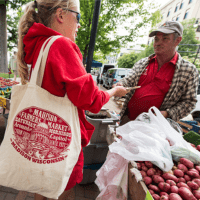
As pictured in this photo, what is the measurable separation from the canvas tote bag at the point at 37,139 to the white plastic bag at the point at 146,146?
2.08 feet

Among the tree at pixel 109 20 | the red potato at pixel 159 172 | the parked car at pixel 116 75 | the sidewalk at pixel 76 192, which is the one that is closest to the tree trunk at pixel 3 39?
the tree at pixel 109 20

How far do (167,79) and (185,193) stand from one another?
1401mm

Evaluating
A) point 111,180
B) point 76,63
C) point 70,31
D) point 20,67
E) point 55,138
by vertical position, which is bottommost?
point 111,180

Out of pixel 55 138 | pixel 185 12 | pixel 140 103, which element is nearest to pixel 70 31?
pixel 55 138

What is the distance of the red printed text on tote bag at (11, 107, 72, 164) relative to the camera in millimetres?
837

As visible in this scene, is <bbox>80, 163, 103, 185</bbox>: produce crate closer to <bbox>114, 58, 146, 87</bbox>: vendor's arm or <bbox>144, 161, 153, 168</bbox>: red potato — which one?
<bbox>144, 161, 153, 168</bbox>: red potato

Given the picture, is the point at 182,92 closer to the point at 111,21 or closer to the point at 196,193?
the point at 196,193

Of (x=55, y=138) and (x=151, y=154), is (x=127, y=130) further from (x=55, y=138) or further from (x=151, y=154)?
(x=55, y=138)

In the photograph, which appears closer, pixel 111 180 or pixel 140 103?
pixel 111 180

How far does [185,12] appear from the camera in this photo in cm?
2770

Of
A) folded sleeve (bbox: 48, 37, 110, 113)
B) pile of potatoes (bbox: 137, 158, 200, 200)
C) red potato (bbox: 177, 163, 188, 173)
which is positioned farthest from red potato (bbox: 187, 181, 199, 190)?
folded sleeve (bbox: 48, 37, 110, 113)

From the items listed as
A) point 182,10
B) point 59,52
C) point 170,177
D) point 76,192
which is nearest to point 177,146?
point 170,177

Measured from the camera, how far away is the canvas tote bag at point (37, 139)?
2.73ft

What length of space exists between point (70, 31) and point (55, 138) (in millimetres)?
799
